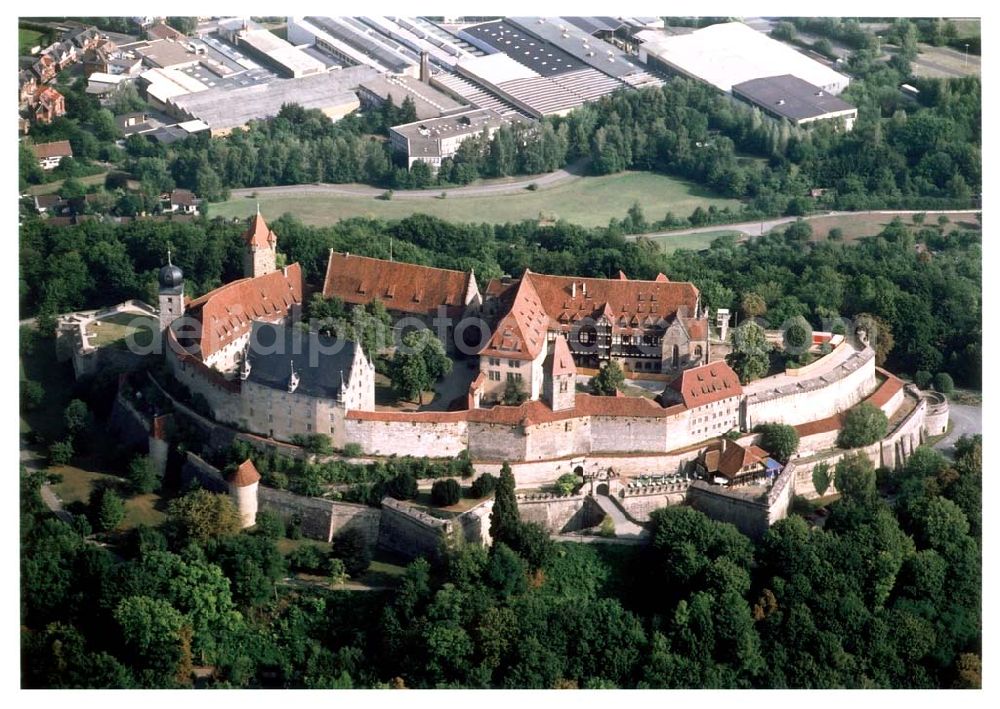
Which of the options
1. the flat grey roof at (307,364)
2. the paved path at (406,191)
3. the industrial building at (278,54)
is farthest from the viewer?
the industrial building at (278,54)

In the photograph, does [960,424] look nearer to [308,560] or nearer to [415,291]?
[415,291]

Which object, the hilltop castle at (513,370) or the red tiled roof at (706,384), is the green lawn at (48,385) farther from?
the red tiled roof at (706,384)

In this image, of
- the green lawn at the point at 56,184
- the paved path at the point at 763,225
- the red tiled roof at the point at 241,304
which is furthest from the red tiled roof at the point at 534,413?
the green lawn at the point at 56,184

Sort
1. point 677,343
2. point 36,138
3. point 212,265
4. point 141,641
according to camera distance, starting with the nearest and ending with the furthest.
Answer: point 141,641 → point 677,343 → point 212,265 → point 36,138

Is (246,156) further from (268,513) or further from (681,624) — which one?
(681,624)

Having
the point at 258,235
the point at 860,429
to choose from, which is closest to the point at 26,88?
the point at 258,235

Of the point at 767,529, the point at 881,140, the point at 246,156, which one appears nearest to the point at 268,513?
the point at 767,529
